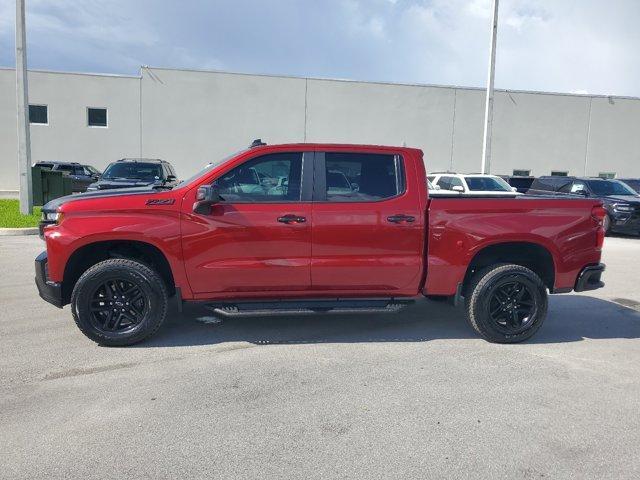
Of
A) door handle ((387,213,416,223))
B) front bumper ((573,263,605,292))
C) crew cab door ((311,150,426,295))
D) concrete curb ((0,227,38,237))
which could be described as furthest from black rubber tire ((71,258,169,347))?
concrete curb ((0,227,38,237))

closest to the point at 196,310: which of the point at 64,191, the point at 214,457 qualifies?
the point at 214,457

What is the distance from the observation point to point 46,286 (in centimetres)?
465

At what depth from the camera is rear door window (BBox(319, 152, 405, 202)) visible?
4.84 m

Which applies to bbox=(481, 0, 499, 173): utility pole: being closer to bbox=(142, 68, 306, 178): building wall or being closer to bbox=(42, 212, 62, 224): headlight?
bbox=(142, 68, 306, 178): building wall

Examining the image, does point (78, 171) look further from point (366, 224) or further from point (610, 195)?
point (366, 224)

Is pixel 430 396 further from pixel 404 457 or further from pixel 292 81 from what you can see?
pixel 292 81

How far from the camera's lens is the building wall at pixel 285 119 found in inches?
1007

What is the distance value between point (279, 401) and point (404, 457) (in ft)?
3.49

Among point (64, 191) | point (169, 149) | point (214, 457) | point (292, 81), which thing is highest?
point (292, 81)

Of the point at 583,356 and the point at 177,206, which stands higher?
the point at 177,206

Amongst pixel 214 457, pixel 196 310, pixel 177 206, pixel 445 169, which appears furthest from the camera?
pixel 445 169

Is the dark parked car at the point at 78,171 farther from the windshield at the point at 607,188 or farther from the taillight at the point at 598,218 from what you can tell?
the taillight at the point at 598,218

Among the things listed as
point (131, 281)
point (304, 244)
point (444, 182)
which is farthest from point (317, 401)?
point (444, 182)

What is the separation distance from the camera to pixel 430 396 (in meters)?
3.82
